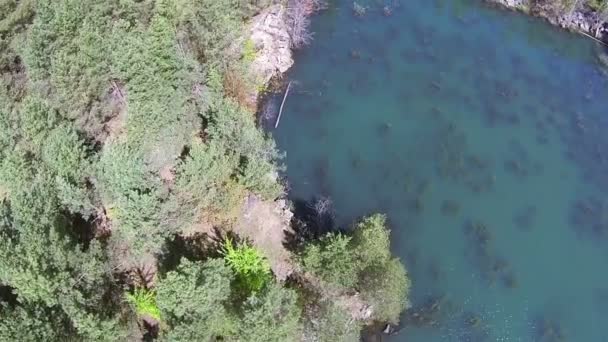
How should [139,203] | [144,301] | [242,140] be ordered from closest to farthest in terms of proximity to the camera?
[139,203], [144,301], [242,140]

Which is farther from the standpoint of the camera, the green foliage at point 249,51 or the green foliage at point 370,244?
the green foliage at point 249,51

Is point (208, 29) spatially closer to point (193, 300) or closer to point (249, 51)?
point (249, 51)

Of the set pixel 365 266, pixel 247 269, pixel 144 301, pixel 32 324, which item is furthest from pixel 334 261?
pixel 32 324

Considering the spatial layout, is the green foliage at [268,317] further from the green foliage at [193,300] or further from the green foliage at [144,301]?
the green foliage at [144,301]

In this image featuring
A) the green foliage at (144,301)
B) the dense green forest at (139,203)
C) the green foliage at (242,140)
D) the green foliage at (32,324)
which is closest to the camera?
the green foliage at (32,324)

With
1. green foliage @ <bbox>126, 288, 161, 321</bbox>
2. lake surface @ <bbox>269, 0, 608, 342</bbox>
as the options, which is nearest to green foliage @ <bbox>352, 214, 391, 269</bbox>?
lake surface @ <bbox>269, 0, 608, 342</bbox>

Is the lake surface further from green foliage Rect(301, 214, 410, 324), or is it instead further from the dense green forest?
the dense green forest

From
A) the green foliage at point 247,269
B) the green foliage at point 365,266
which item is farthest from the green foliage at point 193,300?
the green foliage at point 365,266
